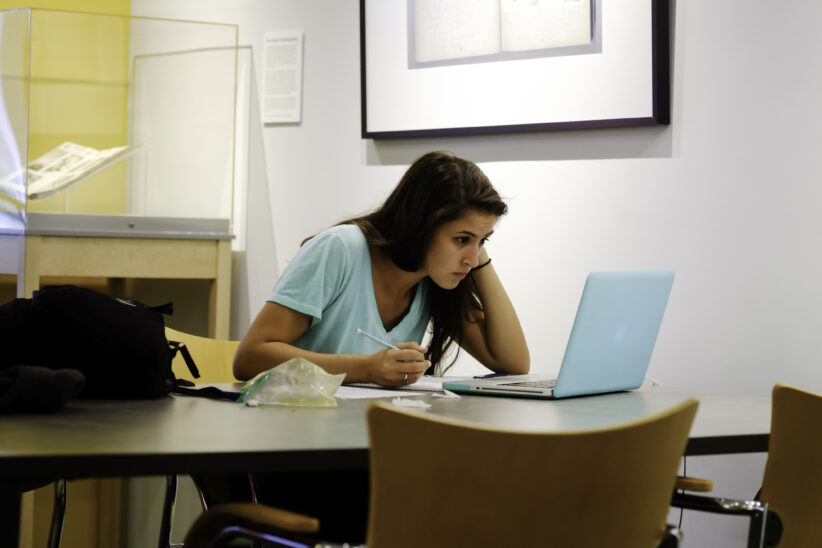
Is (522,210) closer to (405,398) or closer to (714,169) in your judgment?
(714,169)

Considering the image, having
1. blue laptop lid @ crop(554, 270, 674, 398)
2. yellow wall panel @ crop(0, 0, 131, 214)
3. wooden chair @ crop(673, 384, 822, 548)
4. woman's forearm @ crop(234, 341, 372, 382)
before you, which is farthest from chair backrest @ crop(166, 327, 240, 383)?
wooden chair @ crop(673, 384, 822, 548)

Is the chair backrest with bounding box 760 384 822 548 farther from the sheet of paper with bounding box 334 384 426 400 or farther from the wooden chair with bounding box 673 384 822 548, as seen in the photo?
the sheet of paper with bounding box 334 384 426 400

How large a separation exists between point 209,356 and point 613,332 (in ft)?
3.51

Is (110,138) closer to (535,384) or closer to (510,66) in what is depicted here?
(510,66)

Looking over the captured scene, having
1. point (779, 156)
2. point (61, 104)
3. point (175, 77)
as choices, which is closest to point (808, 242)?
point (779, 156)

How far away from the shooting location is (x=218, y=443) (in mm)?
1095

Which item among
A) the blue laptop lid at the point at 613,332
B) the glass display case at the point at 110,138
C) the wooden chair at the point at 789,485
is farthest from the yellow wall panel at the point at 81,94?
the wooden chair at the point at 789,485

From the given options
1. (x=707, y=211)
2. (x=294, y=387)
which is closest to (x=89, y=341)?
(x=294, y=387)

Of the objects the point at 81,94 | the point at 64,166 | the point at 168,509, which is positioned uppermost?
the point at 81,94

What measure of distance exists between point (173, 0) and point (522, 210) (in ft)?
5.10

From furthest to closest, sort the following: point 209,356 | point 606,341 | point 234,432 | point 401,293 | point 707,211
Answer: point 707,211, point 209,356, point 401,293, point 606,341, point 234,432

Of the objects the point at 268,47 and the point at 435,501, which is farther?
the point at 268,47

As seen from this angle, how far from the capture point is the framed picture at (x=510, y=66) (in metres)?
2.66

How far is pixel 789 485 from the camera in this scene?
4.82 feet
